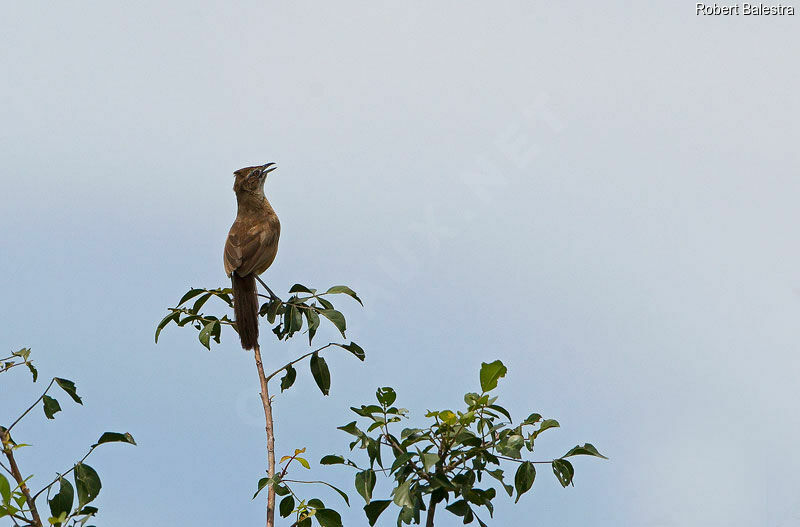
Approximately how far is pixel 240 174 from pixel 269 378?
3889 mm

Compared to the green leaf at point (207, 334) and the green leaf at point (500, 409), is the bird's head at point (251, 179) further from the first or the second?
the green leaf at point (500, 409)

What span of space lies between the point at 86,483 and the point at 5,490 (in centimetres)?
40

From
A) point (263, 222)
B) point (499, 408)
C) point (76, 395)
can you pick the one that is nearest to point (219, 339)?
point (76, 395)

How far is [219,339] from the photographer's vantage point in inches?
174

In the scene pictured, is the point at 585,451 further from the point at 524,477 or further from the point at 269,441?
the point at 269,441

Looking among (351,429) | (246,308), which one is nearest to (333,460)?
(351,429)

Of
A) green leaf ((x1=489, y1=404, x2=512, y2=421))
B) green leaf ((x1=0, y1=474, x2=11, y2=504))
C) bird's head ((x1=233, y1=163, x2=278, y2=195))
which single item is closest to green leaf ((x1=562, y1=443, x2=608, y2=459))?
green leaf ((x1=489, y1=404, x2=512, y2=421))

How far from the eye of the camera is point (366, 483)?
11.0ft

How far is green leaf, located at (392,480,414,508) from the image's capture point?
318 cm

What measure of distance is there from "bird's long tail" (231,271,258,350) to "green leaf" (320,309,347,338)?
2.16ft

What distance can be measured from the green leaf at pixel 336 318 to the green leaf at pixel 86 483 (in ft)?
4.20

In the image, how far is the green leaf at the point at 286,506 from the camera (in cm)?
360

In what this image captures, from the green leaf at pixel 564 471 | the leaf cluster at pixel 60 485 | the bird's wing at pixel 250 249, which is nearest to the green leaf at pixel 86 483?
the leaf cluster at pixel 60 485

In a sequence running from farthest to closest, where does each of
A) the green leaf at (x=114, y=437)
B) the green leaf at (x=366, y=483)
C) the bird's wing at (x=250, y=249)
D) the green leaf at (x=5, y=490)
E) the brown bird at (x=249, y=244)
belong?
1. the bird's wing at (x=250, y=249)
2. the brown bird at (x=249, y=244)
3. the green leaf at (x=114, y=437)
4. the green leaf at (x=366, y=483)
5. the green leaf at (x=5, y=490)
